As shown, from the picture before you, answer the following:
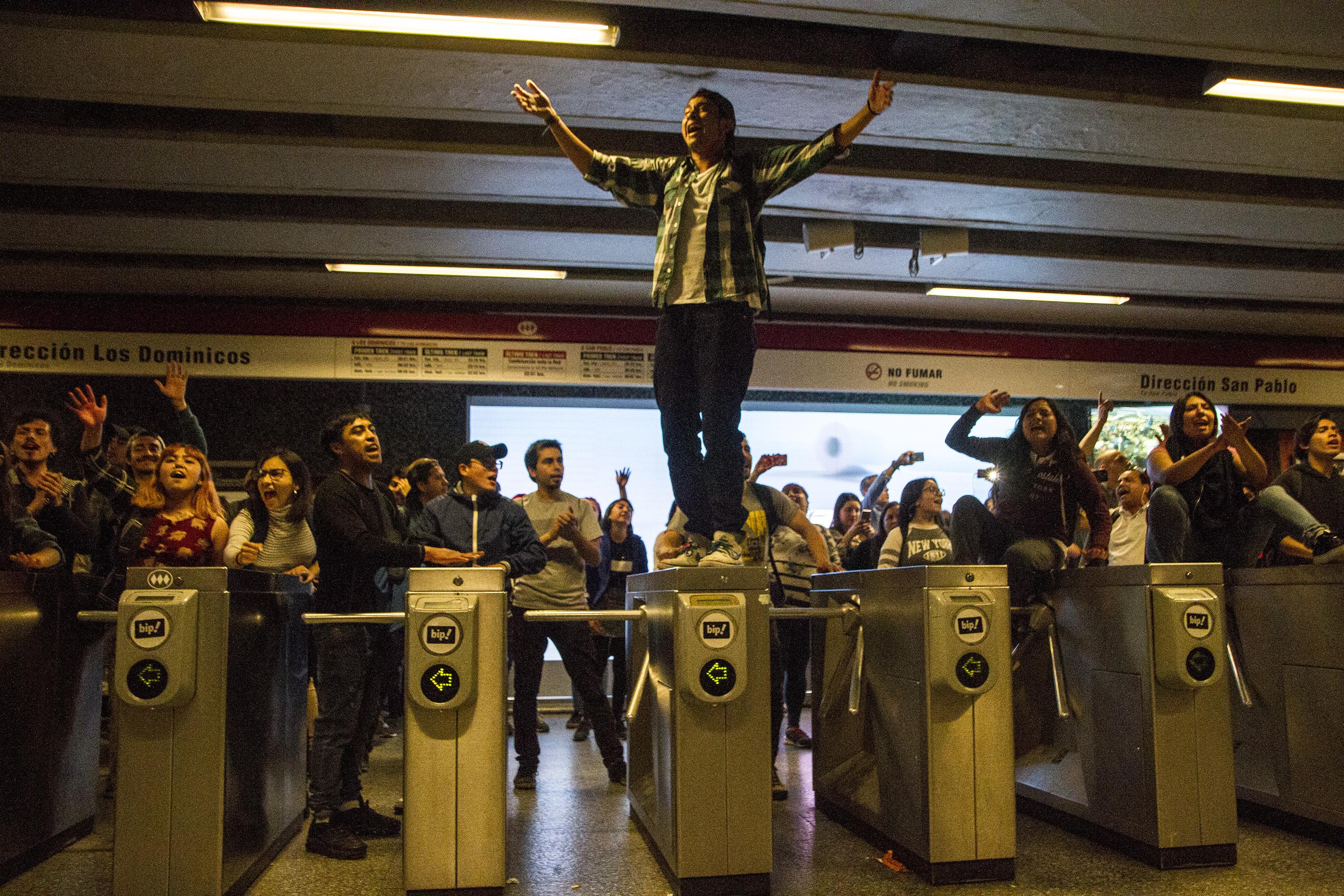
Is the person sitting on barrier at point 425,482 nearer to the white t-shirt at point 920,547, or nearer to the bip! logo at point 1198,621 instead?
the white t-shirt at point 920,547

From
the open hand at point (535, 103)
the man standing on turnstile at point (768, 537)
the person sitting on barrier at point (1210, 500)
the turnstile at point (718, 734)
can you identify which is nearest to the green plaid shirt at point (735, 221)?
the open hand at point (535, 103)

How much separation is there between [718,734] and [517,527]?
1.72m

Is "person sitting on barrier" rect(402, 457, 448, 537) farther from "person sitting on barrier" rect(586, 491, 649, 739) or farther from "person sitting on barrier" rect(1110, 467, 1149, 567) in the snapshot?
"person sitting on barrier" rect(1110, 467, 1149, 567)

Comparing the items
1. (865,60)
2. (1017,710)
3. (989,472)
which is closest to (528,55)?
(865,60)

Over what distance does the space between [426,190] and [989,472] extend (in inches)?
122

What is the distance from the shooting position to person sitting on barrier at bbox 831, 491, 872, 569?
6.21 metres

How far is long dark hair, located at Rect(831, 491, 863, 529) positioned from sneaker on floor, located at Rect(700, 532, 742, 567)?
3973mm

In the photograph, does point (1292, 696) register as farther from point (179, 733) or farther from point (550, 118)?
point (179, 733)

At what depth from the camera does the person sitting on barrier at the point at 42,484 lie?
13.1 feet

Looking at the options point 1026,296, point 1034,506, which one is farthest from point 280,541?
point 1026,296

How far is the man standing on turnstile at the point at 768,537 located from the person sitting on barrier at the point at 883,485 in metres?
1.75

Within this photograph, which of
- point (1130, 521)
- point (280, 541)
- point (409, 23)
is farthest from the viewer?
point (1130, 521)

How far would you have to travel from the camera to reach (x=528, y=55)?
12.5 feet

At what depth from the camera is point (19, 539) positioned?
12.0 feet
